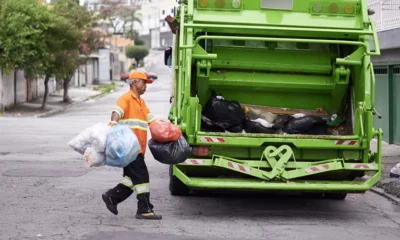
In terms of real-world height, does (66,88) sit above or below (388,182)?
below

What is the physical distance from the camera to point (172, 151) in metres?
8.30

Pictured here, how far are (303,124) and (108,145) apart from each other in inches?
104

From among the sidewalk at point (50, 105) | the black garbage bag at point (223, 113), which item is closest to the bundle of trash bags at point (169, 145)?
the black garbage bag at point (223, 113)

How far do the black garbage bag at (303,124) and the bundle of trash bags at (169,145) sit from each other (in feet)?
5.70

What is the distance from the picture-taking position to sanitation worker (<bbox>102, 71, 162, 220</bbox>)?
8414 mm

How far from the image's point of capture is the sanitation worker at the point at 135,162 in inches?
331

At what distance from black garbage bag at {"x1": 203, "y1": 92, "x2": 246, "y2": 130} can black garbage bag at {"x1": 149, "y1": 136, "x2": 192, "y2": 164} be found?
118 centimetres

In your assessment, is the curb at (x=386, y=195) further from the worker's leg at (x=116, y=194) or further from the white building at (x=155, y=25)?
the white building at (x=155, y=25)

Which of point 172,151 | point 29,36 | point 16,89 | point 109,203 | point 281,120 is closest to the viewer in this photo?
point 172,151

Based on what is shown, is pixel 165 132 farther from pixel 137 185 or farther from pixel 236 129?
pixel 236 129

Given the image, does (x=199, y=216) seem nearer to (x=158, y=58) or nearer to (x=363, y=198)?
(x=363, y=198)

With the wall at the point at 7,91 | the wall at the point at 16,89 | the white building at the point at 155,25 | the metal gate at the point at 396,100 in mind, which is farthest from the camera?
the white building at the point at 155,25

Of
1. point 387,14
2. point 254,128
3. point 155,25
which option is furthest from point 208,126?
point 155,25

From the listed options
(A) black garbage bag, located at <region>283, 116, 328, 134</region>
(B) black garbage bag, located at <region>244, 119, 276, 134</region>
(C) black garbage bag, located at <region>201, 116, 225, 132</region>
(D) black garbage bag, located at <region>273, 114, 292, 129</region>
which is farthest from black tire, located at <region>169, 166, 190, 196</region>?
(A) black garbage bag, located at <region>283, 116, 328, 134</region>
